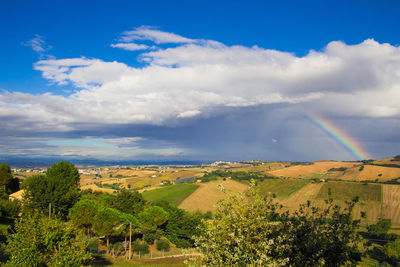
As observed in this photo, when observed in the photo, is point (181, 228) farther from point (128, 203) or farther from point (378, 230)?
point (378, 230)

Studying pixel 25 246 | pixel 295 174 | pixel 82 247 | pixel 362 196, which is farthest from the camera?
pixel 295 174

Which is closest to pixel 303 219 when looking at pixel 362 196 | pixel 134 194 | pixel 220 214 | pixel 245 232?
pixel 245 232

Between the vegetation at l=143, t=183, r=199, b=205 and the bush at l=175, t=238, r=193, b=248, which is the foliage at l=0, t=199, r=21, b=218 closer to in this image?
the bush at l=175, t=238, r=193, b=248

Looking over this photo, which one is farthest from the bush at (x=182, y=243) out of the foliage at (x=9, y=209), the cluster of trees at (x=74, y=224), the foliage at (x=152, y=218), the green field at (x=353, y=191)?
the green field at (x=353, y=191)

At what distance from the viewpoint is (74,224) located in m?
46.1

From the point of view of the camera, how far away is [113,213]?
54031 millimetres

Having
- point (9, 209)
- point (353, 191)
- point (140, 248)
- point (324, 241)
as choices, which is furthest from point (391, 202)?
point (9, 209)

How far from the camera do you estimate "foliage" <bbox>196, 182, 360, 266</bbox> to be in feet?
34.7

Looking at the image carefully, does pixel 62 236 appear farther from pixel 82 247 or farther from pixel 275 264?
pixel 275 264

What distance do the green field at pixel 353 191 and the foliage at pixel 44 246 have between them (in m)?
106

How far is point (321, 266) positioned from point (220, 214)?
4515 millimetres

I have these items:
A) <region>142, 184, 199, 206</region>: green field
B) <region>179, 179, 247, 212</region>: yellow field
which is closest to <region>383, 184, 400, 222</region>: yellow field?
<region>179, 179, 247, 212</region>: yellow field

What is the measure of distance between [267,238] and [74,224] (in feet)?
147

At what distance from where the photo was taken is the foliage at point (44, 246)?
1652 cm
